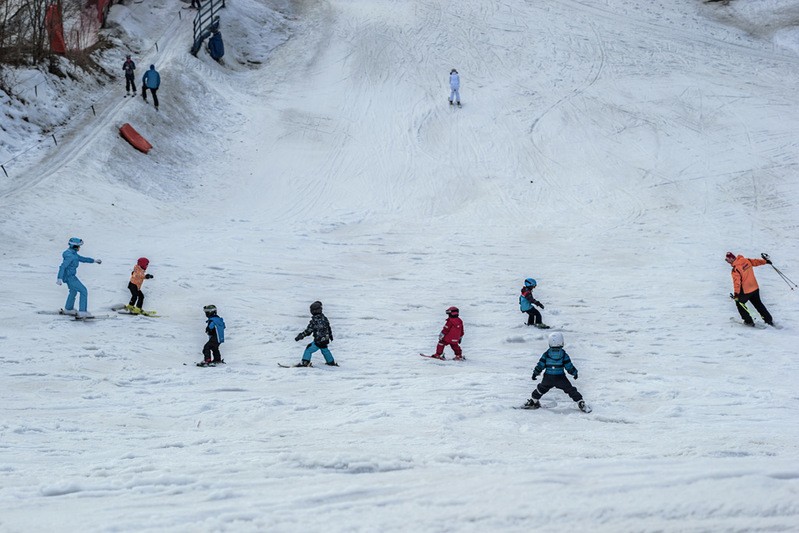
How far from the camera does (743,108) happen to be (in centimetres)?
2664

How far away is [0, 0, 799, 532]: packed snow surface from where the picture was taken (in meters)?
7.26

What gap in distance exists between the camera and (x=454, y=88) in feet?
88.7

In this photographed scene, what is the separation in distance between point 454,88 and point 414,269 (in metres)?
10.8

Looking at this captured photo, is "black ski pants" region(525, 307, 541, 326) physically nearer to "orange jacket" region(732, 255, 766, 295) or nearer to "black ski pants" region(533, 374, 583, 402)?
"orange jacket" region(732, 255, 766, 295)

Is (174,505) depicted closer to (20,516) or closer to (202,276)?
(20,516)

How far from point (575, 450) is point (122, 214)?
46.7ft

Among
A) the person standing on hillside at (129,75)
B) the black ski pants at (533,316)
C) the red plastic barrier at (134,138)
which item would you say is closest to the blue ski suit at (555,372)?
the black ski pants at (533,316)

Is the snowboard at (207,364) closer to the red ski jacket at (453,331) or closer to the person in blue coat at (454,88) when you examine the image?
the red ski jacket at (453,331)

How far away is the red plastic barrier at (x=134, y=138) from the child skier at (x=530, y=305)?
1250 centimetres

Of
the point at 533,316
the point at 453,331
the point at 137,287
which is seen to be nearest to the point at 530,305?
the point at 533,316

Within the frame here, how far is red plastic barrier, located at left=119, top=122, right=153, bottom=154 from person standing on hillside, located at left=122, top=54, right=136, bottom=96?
6.73ft

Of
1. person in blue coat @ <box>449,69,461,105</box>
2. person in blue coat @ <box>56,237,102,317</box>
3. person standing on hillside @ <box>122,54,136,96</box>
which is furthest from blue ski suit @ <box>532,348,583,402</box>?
person in blue coat @ <box>449,69,461,105</box>

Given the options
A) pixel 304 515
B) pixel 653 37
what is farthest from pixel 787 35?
pixel 304 515

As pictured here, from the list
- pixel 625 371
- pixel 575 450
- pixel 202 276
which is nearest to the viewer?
pixel 575 450
